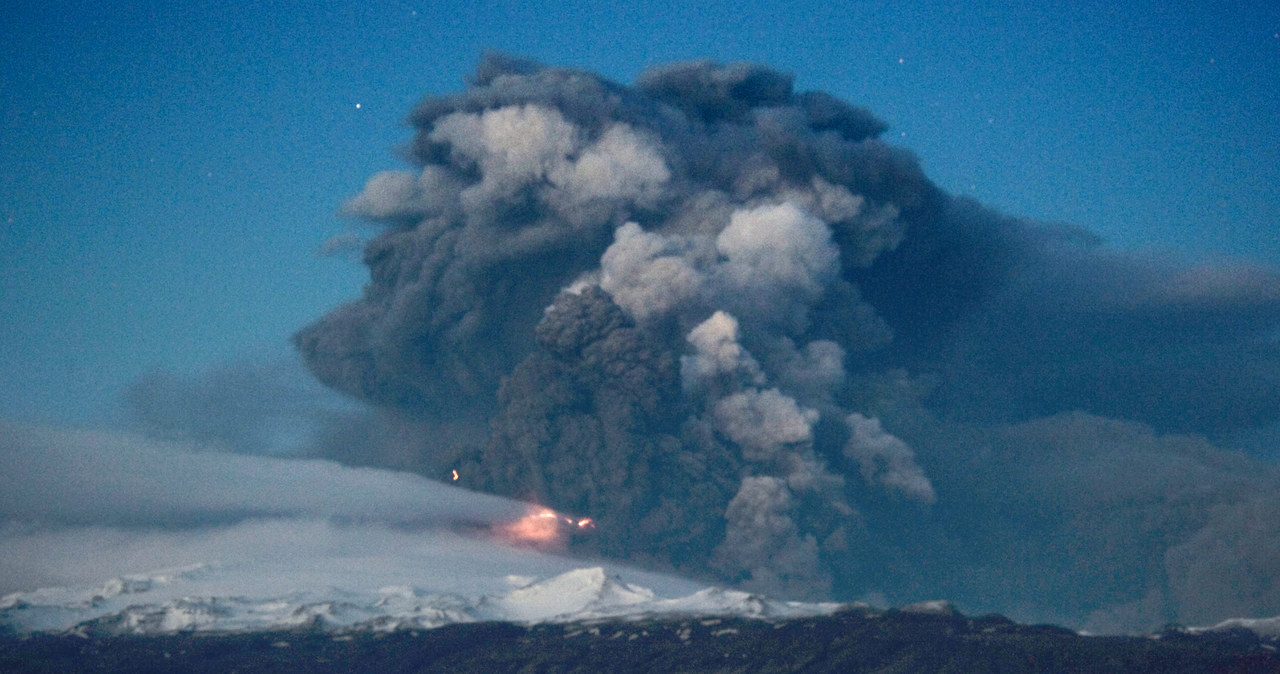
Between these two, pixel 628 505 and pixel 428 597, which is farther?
pixel 628 505

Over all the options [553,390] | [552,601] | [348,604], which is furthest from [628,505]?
[348,604]

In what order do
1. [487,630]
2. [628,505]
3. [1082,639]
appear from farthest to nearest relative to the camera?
[628,505] → [487,630] → [1082,639]

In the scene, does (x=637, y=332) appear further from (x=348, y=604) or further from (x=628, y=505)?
(x=348, y=604)

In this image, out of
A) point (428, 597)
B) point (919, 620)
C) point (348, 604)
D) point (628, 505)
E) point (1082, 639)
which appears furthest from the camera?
point (628, 505)
